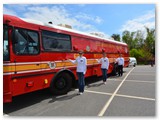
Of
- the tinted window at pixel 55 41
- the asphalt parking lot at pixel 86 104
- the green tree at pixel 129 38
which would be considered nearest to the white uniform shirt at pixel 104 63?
the asphalt parking lot at pixel 86 104

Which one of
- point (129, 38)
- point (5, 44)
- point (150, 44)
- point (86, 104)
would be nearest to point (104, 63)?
point (86, 104)

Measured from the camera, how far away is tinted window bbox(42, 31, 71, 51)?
6513 mm

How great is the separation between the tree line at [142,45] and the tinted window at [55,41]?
2944cm

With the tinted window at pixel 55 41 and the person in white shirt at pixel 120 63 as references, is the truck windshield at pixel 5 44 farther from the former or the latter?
the person in white shirt at pixel 120 63

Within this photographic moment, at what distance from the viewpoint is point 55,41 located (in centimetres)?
696

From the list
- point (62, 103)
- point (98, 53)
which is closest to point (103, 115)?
point (62, 103)

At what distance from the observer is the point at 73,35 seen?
315 inches

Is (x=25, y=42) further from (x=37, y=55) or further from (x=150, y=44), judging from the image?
(x=150, y=44)

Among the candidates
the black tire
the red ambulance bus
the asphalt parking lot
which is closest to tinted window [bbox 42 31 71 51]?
the red ambulance bus

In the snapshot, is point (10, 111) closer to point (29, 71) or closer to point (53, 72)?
point (29, 71)

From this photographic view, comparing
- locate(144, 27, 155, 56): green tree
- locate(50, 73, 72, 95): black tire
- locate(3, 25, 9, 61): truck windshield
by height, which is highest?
locate(144, 27, 155, 56): green tree

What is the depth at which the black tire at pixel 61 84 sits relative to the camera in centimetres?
687

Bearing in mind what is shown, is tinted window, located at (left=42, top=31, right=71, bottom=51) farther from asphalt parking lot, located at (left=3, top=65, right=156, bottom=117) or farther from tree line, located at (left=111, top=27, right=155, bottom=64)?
tree line, located at (left=111, top=27, right=155, bottom=64)

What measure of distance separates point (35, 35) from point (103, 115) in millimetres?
3424
